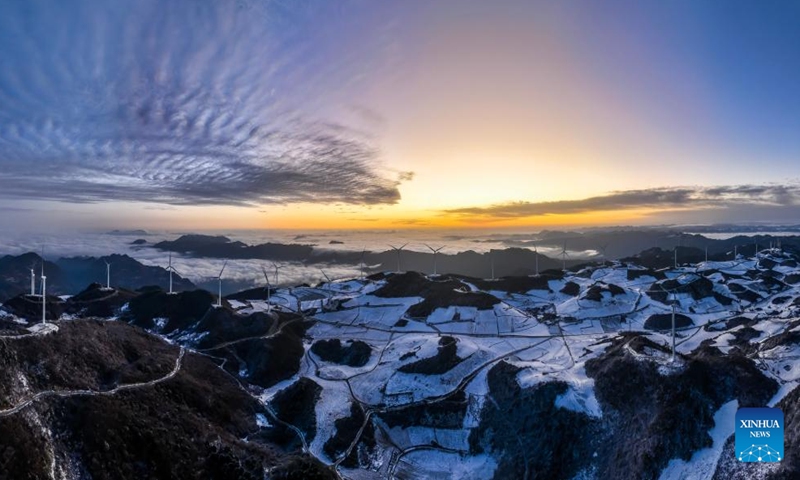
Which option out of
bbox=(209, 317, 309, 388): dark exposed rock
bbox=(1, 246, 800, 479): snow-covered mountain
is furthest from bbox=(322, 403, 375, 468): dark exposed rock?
bbox=(209, 317, 309, 388): dark exposed rock

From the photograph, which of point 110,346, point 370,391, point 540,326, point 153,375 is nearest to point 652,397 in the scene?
point 370,391

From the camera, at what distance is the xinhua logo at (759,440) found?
55.6 m

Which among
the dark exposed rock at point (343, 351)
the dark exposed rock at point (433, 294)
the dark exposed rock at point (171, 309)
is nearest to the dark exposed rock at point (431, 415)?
the dark exposed rock at point (343, 351)

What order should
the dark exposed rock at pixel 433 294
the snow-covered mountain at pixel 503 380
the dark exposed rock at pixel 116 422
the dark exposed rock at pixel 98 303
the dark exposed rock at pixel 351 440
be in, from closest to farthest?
1. the dark exposed rock at pixel 116 422
2. the snow-covered mountain at pixel 503 380
3. the dark exposed rock at pixel 351 440
4. the dark exposed rock at pixel 433 294
5. the dark exposed rock at pixel 98 303

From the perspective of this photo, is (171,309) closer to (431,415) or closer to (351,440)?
(351,440)

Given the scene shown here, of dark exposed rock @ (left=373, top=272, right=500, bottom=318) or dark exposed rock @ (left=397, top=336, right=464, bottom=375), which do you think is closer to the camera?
dark exposed rock @ (left=397, top=336, right=464, bottom=375)

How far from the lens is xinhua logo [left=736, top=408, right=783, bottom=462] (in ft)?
182

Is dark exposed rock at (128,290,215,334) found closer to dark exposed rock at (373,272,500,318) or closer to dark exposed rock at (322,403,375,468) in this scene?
dark exposed rock at (373,272,500,318)

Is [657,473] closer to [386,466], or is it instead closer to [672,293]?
[386,466]

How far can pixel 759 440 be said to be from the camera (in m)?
56.0

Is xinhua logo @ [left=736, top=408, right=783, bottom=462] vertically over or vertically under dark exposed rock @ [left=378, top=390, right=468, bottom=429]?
over

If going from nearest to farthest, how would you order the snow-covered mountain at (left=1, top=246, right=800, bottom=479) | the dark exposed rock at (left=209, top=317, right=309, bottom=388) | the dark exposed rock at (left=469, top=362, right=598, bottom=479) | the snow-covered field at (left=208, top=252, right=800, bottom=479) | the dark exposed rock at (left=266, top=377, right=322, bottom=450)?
the snow-covered mountain at (left=1, top=246, right=800, bottom=479) → the dark exposed rock at (left=469, top=362, right=598, bottom=479) → the snow-covered field at (left=208, top=252, right=800, bottom=479) → the dark exposed rock at (left=266, top=377, right=322, bottom=450) → the dark exposed rock at (left=209, top=317, right=309, bottom=388)

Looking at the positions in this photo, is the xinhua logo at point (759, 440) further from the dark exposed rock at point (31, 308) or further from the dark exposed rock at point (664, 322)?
the dark exposed rock at point (31, 308)

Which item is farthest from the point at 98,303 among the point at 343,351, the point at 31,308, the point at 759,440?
the point at 759,440
